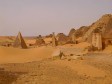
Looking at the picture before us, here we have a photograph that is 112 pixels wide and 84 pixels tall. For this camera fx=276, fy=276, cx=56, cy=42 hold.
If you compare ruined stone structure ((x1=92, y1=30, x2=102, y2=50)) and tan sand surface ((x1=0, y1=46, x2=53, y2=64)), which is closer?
tan sand surface ((x1=0, y1=46, x2=53, y2=64))

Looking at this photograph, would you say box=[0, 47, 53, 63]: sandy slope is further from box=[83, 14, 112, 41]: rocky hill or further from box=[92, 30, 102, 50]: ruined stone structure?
box=[83, 14, 112, 41]: rocky hill

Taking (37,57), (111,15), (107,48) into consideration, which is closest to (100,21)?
(111,15)

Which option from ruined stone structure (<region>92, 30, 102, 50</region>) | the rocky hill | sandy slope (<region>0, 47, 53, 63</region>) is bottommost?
sandy slope (<region>0, 47, 53, 63</region>)

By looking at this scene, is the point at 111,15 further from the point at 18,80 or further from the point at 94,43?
the point at 18,80

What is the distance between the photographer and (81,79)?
1094cm

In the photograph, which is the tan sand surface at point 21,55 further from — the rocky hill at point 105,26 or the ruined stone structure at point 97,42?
the rocky hill at point 105,26

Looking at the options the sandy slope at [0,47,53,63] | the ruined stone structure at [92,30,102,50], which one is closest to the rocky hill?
the ruined stone structure at [92,30,102,50]

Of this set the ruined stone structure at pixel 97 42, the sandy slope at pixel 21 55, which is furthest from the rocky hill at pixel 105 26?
the sandy slope at pixel 21 55

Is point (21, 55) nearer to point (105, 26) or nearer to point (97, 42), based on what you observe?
point (97, 42)

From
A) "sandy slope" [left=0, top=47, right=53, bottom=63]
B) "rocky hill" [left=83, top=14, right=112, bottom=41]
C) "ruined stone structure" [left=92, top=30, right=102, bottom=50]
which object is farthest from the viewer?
"rocky hill" [left=83, top=14, right=112, bottom=41]

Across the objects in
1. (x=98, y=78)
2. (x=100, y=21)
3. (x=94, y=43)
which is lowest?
(x=98, y=78)

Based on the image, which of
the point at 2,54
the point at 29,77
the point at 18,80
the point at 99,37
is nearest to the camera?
the point at 18,80

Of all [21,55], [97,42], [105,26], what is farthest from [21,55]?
[105,26]

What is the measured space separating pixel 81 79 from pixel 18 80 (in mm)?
2537
